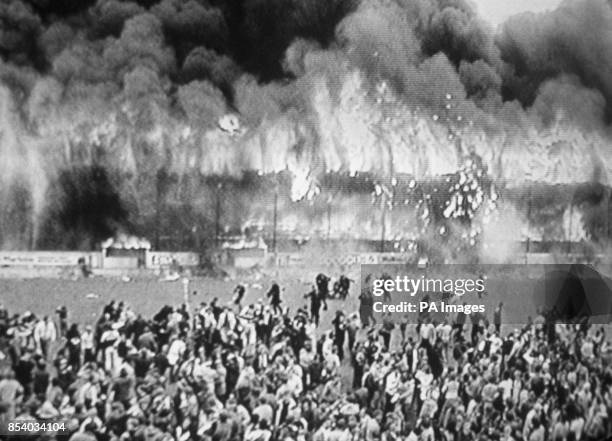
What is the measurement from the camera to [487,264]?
3.05 meters

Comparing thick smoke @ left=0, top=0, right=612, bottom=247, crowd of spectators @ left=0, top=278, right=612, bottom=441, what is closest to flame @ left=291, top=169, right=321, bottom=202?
thick smoke @ left=0, top=0, right=612, bottom=247

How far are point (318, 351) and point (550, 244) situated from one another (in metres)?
1.07

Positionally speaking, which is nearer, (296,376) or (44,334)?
(44,334)

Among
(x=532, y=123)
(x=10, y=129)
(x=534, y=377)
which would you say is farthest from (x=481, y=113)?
(x=10, y=129)

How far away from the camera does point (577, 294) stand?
323 cm

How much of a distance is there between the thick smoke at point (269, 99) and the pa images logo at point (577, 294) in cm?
38

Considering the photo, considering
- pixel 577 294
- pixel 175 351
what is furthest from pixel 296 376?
pixel 577 294

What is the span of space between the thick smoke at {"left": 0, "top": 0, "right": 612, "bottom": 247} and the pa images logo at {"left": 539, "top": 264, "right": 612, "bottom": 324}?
1.24 feet

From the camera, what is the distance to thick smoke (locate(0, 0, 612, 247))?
8.25ft

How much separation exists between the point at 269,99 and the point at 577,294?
1491 millimetres

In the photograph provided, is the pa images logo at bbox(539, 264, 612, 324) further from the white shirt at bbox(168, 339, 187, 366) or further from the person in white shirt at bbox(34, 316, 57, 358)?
the person in white shirt at bbox(34, 316, 57, 358)

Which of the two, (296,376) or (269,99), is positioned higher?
(269,99)

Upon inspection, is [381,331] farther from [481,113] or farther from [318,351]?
[481,113]

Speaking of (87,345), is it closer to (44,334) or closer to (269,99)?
(44,334)
